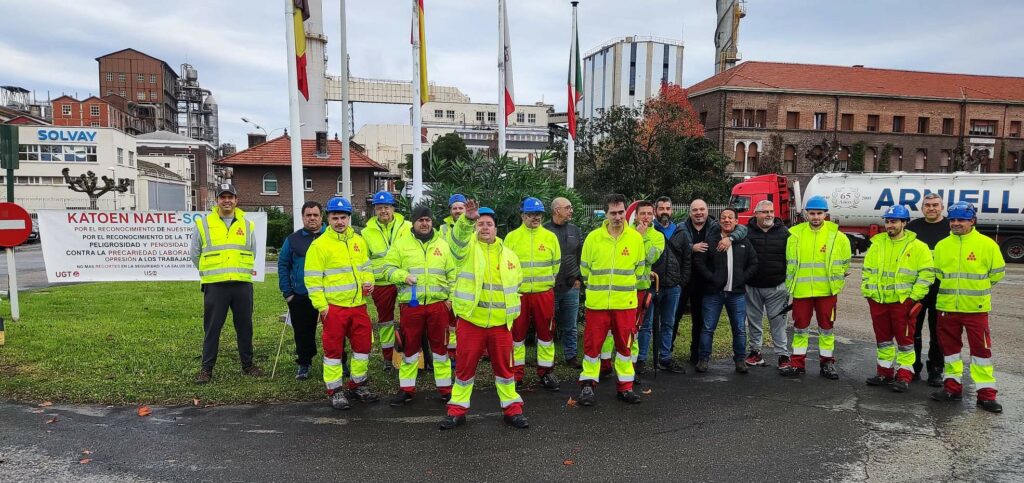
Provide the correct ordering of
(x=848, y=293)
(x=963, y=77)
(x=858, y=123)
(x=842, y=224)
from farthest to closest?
(x=963, y=77) < (x=858, y=123) < (x=842, y=224) < (x=848, y=293)

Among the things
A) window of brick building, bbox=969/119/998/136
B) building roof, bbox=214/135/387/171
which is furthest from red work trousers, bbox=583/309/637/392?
window of brick building, bbox=969/119/998/136

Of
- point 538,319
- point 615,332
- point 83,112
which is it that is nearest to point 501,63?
point 538,319

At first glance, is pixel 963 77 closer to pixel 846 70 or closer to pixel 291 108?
pixel 846 70

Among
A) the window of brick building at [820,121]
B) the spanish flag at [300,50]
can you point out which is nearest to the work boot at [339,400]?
the spanish flag at [300,50]

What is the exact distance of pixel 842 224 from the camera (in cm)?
2555

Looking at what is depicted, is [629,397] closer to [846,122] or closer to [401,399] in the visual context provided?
[401,399]

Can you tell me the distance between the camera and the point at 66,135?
50.0m

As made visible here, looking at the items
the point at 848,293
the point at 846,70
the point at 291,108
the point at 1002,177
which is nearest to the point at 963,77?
the point at 846,70

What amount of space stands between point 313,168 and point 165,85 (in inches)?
2791

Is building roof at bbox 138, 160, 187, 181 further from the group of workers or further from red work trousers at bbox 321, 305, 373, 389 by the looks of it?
red work trousers at bbox 321, 305, 373, 389

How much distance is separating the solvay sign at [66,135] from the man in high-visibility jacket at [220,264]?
2197 inches

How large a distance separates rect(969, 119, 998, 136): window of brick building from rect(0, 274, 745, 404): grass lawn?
5357 cm

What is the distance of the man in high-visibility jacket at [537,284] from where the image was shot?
243 inches

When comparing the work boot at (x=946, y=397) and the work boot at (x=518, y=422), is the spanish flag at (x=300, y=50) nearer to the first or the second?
the work boot at (x=518, y=422)
